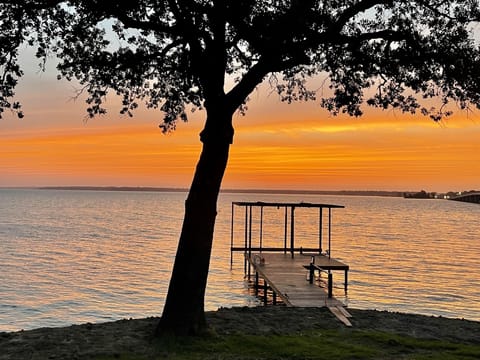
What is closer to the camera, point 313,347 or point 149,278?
point 313,347

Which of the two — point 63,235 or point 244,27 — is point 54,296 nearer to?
point 244,27

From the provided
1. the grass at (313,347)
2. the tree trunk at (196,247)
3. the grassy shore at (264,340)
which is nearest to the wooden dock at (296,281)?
the grassy shore at (264,340)

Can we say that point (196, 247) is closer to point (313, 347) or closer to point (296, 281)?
point (313, 347)

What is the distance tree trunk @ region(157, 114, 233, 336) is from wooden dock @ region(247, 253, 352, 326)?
4001mm

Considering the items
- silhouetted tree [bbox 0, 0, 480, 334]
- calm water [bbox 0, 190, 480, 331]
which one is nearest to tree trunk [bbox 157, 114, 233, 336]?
silhouetted tree [bbox 0, 0, 480, 334]

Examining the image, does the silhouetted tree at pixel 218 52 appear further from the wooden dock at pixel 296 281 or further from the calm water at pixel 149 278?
the calm water at pixel 149 278

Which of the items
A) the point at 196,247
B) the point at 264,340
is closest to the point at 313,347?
the point at 264,340

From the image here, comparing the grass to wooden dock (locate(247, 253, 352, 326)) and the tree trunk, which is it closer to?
the tree trunk

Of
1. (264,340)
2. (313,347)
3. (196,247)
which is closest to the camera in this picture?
(313,347)

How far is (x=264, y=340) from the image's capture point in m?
10.6

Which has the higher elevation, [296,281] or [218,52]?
[218,52]

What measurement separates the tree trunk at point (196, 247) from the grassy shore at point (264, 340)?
461mm

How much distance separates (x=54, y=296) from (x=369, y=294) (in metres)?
19.2

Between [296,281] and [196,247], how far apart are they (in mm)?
16490
